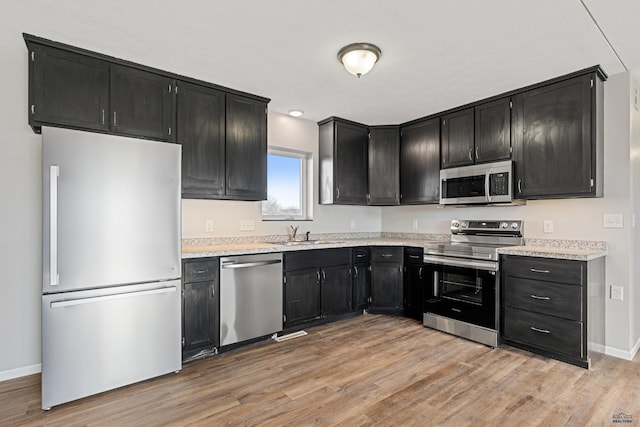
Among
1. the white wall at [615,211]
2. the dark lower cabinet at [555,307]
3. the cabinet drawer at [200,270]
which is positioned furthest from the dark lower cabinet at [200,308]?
the white wall at [615,211]

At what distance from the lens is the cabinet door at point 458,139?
3.84 meters

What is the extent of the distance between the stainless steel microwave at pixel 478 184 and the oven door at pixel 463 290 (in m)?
0.72

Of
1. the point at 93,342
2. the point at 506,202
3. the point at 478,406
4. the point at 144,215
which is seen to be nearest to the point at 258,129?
the point at 144,215

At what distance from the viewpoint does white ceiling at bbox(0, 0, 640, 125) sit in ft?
6.88

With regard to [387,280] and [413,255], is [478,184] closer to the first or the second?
[413,255]

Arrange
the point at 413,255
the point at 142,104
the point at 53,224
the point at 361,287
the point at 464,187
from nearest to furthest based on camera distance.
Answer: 1. the point at 53,224
2. the point at 142,104
3. the point at 464,187
4. the point at 413,255
5. the point at 361,287

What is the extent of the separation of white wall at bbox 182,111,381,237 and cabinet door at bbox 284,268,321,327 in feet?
2.46

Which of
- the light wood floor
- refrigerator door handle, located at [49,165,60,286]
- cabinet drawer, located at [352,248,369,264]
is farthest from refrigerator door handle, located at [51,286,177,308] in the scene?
cabinet drawer, located at [352,248,369,264]

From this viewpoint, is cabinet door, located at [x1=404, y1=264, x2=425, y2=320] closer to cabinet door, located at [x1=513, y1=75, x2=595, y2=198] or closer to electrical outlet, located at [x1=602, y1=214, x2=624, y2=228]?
cabinet door, located at [x1=513, y1=75, x2=595, y2=198]

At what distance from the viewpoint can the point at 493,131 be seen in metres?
3.63

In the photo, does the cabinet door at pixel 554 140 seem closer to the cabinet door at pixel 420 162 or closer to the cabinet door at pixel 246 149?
the cabinet door at pixel 420 162

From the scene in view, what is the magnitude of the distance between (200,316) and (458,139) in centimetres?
332

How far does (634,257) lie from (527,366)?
1.42m

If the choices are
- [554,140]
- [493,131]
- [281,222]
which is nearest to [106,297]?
[281,222]
